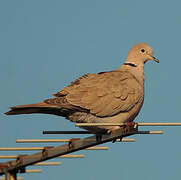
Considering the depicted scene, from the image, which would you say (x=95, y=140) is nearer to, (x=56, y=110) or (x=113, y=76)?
(x=56, y=110)

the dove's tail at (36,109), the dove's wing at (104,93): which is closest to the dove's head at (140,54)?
the dove's wing at (104,93)

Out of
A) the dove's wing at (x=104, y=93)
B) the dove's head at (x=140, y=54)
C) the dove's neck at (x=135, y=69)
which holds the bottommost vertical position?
the dove's wing at (x=104, y=93)

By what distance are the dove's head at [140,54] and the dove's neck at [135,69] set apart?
0.14 m

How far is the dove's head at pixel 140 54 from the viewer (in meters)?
12.7

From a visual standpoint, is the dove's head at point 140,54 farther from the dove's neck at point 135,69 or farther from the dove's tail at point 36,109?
the dove's tail at point 36,109

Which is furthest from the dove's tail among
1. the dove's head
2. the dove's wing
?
the dove's head

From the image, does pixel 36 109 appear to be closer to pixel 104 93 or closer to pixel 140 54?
pixel 104 93

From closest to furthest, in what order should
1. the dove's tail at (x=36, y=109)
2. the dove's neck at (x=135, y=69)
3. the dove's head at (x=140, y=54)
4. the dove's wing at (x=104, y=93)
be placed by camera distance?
the dove's tail at (x=36, y=109) < the dove's wing at (x=104, y=93) < the dove's neck at (x=135, y=69) < the dove's head at (x=140, y=54)

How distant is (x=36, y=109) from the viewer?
984cm

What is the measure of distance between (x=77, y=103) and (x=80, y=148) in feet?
6.48

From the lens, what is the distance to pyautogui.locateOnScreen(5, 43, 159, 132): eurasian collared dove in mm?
10117

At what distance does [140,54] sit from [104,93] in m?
2.44

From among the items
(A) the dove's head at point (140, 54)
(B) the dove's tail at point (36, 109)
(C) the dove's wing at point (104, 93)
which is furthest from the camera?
(A) the dove's head at point (140, 54)

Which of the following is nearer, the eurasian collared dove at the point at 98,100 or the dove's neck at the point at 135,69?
the eurasian collared dove at the point at 98,100
